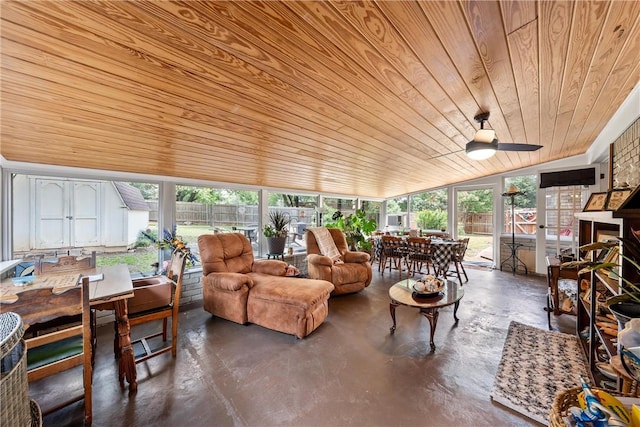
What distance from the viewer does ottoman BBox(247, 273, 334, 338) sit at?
7.85 feet

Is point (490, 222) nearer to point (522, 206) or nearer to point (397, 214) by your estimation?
point (522, 206)

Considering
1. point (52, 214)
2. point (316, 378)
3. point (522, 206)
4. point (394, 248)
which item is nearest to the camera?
point (316, 378)

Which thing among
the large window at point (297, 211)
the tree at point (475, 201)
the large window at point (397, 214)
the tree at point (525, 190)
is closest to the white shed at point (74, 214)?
the large window at point (297, 211)

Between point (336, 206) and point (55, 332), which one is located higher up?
point (336, 206)

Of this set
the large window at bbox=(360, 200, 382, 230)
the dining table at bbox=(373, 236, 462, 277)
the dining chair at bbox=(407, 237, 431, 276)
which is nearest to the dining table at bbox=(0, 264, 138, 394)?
the dining chair at bbox=(407, 237, 431, 276)

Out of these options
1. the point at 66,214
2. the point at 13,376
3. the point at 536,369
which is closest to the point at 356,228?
the point at 536,369

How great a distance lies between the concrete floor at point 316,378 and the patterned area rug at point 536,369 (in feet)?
0.25

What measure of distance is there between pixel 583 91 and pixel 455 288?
2138 mm

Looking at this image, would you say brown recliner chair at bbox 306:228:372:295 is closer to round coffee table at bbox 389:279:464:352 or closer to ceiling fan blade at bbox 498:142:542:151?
round coffee table at bbox 389:279:464:352

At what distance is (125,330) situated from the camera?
1.73 m

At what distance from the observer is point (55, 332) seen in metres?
1.31

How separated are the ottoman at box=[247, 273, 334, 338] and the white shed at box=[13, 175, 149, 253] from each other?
191 centimetres

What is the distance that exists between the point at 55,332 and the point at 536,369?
3.39 meters

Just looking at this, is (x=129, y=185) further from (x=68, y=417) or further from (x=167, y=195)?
(x=68, y=417)
